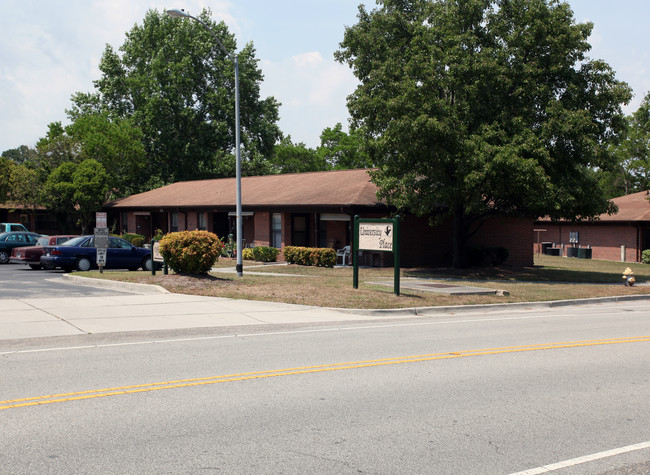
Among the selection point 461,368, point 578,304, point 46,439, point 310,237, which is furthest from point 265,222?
point 46,439

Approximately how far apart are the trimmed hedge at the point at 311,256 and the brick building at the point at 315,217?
6.39 feet

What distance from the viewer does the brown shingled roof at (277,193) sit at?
98.8 feet

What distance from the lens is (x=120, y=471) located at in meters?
5.11

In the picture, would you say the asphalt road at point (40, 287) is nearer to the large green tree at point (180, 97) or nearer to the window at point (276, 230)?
the window at point (276, 230)

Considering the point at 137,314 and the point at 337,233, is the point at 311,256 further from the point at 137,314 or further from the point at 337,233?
the point at 137,314

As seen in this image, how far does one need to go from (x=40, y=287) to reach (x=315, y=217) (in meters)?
14.8

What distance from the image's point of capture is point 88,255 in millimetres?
25766

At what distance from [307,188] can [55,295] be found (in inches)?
724

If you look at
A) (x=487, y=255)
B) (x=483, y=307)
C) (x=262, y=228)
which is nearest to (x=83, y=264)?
(x=262, y=228)

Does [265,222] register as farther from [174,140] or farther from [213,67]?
[213,67]

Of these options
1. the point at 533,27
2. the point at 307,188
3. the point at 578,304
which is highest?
the point at 533,27

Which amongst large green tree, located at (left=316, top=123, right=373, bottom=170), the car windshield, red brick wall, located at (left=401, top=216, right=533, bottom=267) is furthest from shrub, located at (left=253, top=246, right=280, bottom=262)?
large green tree, located at (left=316, top=123, right=373, bottom=170)

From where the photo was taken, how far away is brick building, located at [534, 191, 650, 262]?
40625 millimetres

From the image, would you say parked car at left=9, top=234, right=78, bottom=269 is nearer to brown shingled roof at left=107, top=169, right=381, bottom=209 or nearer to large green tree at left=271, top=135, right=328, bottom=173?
brown shingled roof at left=107, top=169, right=381, bottom=209
